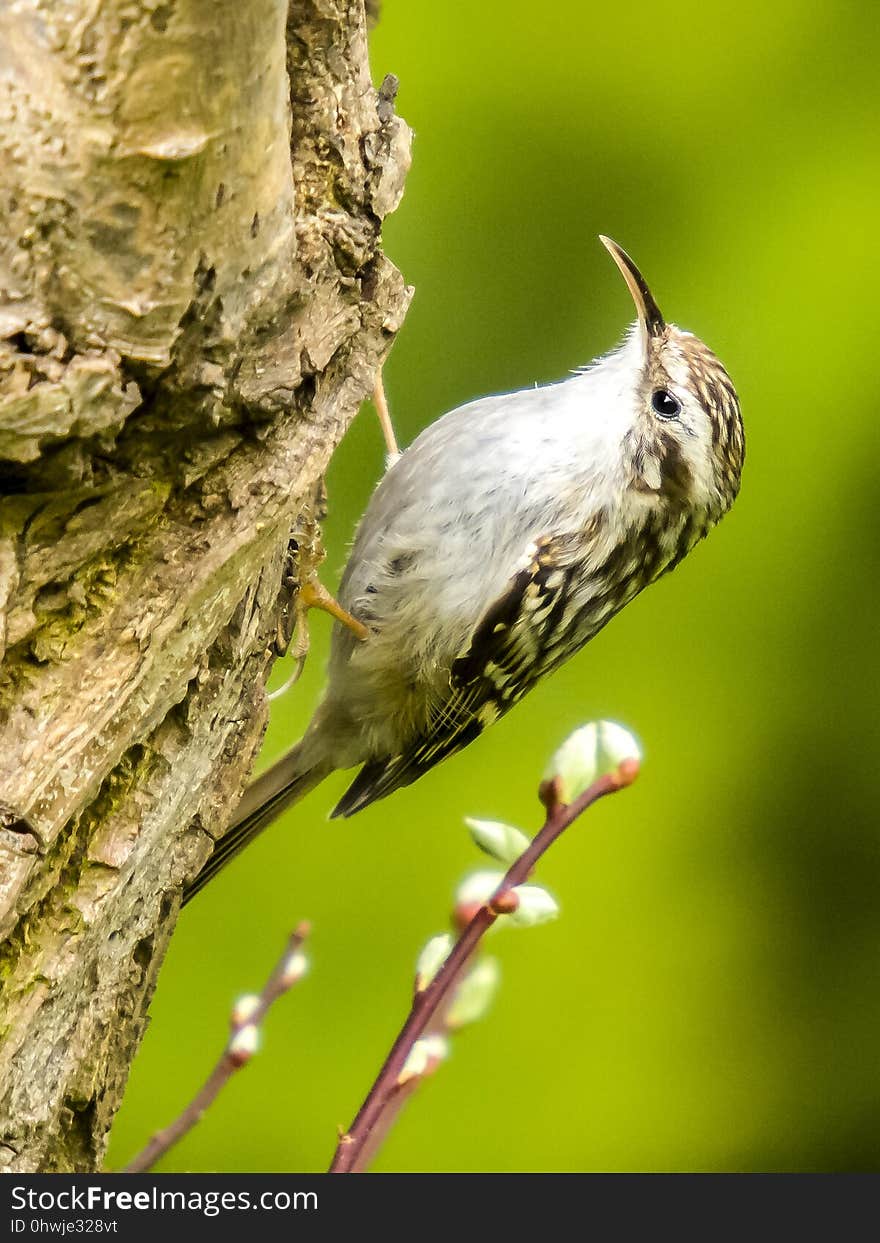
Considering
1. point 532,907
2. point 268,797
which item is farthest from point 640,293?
point 532,907

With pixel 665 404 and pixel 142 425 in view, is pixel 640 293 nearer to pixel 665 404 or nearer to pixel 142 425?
pixel 665 404

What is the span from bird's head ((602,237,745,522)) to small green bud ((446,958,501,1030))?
97 centimetres

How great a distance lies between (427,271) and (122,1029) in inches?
59.0

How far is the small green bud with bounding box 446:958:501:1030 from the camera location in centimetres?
133

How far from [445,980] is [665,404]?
1213mm

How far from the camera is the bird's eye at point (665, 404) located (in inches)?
83.4

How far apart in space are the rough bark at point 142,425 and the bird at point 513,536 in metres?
0.41

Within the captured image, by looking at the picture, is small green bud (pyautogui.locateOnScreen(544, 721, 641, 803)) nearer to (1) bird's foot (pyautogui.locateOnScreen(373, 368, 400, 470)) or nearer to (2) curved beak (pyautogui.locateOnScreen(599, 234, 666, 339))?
(2) curved beak (pyautogui.locateOnScreen(599, 234, 666, 339))

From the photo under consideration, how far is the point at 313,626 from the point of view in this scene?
2.60m

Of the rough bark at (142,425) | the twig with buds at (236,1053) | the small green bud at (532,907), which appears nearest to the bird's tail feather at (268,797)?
the rough bark at (142,425)

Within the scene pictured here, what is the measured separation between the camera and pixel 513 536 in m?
2.06

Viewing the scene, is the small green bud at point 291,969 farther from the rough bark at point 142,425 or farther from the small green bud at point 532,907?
the small green bud at point 532,907

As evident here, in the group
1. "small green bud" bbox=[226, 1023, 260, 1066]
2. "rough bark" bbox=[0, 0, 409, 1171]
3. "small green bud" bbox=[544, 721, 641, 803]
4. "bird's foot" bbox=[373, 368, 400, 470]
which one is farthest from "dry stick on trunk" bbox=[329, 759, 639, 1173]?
"bird's foot" bbox=[373, 368, 400, 470]

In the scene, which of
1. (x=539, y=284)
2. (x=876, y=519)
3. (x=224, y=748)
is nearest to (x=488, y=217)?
(x=539, y=284)
